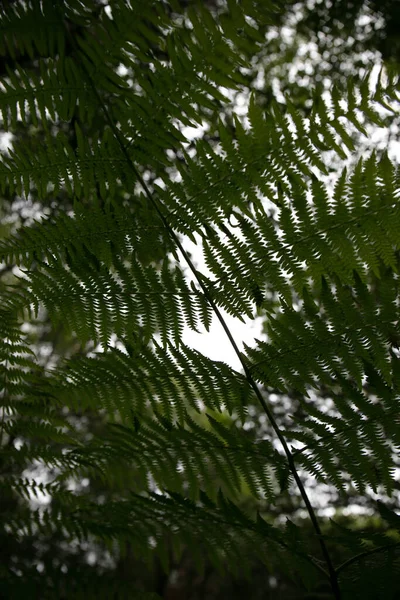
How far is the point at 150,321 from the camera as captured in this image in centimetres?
112

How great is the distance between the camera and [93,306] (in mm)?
1123

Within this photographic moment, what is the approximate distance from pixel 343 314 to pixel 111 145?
623 millimetres

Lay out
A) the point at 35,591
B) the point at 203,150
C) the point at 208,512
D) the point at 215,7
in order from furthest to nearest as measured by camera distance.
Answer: the point at 215,7
the point at 203,150
the point at 208,512
the point at 35,591

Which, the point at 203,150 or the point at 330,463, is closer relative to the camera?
the point at 330,463

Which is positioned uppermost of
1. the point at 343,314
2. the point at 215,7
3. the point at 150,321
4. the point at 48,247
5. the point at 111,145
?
the point at 215,7

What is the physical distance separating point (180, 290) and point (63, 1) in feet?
2.26

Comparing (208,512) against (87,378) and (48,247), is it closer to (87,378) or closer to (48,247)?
(87,378)

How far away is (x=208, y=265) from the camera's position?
3.62 ft

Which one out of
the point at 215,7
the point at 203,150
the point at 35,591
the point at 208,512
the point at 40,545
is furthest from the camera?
the point at 40,545

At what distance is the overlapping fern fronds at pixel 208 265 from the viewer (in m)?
0.97

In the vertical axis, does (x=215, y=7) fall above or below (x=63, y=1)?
above

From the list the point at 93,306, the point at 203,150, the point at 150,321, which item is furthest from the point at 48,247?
the point at 203,150

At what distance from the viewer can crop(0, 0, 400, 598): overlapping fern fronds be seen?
0.97m

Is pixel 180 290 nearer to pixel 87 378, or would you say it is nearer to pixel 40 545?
pixel 87 378
